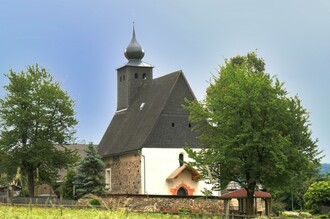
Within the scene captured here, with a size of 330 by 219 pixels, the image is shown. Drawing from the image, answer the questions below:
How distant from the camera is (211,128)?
40469mm

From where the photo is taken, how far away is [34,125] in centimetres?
5650

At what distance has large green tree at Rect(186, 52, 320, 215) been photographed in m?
37.3

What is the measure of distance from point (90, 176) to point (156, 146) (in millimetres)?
5866

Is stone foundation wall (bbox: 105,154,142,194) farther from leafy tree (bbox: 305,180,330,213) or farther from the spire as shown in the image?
leafy tree (bbox: 305,180,330,213)

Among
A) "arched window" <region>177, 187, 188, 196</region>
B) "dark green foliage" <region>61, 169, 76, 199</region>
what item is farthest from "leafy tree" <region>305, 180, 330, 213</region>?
"dark green foliage" <region>61, 169, 76, 199</region>

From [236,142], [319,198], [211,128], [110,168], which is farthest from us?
[110,168]

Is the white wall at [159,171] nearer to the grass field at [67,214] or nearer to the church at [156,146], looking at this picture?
the church at [156,146]

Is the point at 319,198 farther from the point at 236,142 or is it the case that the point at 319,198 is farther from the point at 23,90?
the point at 23,90

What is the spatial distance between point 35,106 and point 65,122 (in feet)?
9.71

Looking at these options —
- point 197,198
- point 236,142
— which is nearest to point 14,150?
point 197,198

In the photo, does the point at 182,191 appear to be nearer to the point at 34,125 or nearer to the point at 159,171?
the point at 159,171

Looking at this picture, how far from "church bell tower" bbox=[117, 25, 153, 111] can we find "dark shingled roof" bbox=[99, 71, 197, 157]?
0.71 meters

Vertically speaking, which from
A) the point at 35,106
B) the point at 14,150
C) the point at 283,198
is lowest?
the point at 283,198

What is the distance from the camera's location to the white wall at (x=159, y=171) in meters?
54.7
